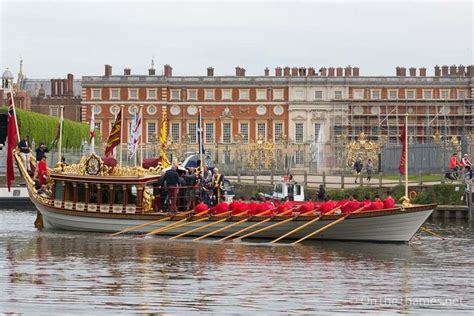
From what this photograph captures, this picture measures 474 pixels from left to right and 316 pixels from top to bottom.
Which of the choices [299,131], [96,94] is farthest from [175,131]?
[299,131]

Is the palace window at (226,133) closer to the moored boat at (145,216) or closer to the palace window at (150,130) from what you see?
the palace window at (150,130)

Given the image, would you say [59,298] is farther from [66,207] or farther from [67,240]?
[66,207]

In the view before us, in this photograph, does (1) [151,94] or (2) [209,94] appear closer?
(1) [151,94]

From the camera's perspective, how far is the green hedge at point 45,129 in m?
85.8

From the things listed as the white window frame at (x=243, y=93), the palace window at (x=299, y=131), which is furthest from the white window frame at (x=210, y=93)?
the palace window at (x=299, y=131)

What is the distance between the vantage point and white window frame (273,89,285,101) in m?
123

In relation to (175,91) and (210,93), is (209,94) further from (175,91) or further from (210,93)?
(175,91)

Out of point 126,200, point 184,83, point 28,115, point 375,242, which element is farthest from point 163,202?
point 184,83

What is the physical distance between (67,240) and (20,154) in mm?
7663

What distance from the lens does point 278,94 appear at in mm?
122812

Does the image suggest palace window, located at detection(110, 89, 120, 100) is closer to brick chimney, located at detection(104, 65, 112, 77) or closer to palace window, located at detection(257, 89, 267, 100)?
brick chimney, located at detection(104, 65, 112, 77)

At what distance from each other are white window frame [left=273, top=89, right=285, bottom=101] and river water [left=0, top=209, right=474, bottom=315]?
281ft

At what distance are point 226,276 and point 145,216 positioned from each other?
10.9 metres

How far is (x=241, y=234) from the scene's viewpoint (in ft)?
117
